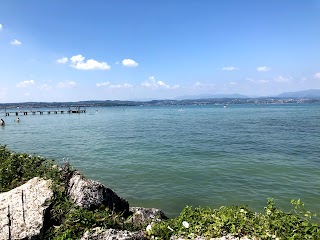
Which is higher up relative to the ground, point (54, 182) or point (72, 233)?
point (54, 182)

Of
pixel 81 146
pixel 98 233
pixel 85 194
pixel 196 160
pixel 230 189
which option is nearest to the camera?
pixel 98 233

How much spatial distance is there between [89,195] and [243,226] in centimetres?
564

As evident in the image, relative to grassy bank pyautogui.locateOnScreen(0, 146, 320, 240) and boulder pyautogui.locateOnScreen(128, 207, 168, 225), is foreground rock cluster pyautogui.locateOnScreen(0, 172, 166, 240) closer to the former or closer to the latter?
boulder pyautogui.locateOnScreen(128, 207, 168, 225)

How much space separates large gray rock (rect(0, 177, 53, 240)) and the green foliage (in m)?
3.63

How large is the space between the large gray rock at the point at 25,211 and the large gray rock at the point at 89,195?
0.88m

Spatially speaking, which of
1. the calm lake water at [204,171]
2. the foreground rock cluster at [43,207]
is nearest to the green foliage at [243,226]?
the foreground rock cluster at [43,207]

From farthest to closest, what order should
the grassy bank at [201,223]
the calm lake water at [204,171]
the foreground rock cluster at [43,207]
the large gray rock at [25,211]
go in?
the calm lake water at [204,171] → the large gray rock at [25,211] → the foreground rock cluster at [43,207] → the grassy bank at [201,223]

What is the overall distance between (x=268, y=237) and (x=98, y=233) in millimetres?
4602

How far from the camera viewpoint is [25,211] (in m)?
8.83

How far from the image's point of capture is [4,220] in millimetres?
8414

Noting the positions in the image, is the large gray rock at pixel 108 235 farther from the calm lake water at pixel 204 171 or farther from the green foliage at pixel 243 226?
the calm lake water at pixel 204 171

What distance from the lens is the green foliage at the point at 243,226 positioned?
6910mm

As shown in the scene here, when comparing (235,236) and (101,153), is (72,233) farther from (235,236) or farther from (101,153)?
(101,153)

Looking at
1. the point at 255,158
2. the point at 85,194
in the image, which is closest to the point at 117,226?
the point at 85,194
